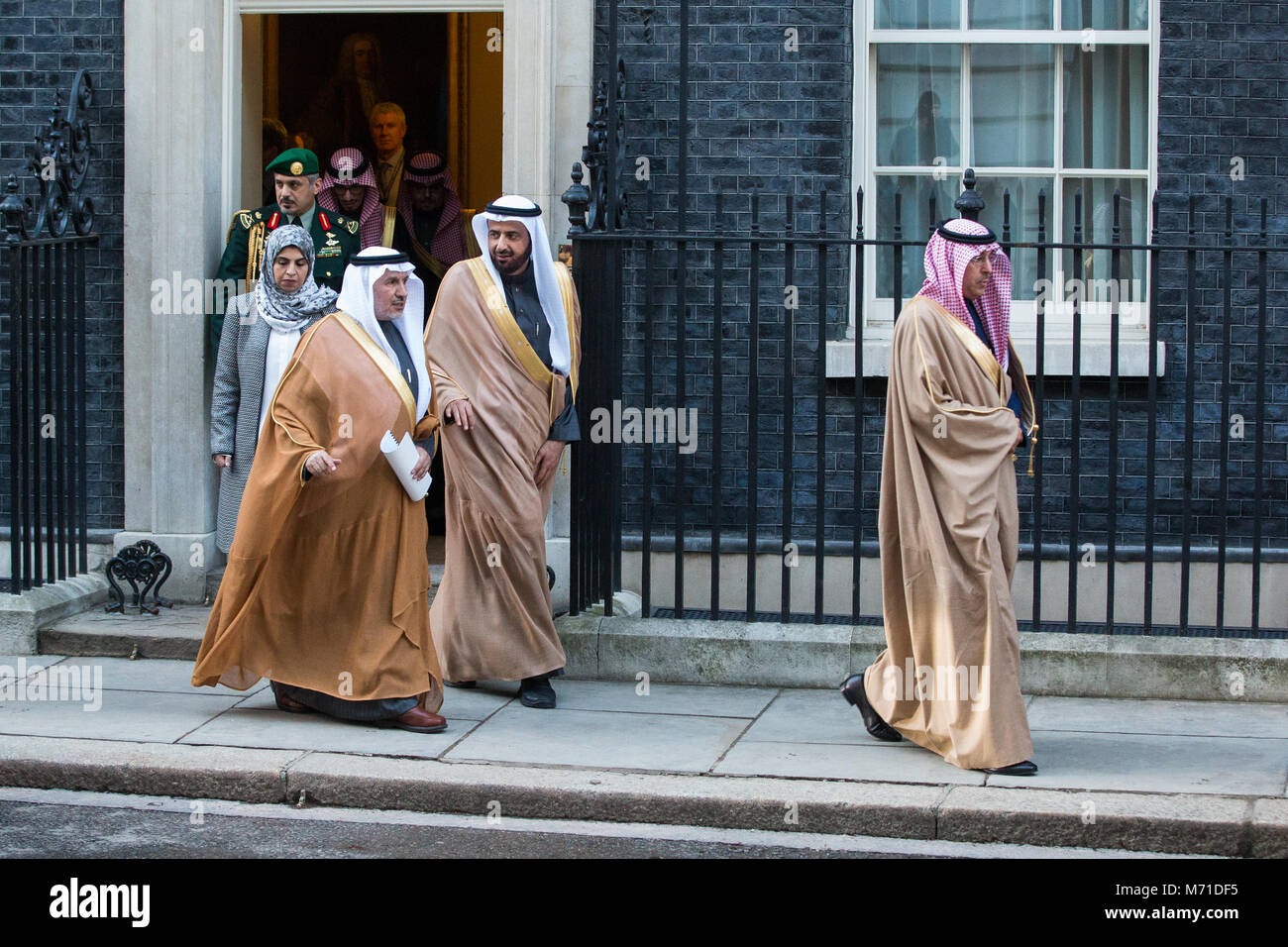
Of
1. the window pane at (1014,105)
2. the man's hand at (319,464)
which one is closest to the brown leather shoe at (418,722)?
the man's hand at (319,464)

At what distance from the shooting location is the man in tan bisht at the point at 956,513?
6.23 meters

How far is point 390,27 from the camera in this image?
1102 cm

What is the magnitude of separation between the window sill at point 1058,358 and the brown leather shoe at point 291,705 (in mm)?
3151

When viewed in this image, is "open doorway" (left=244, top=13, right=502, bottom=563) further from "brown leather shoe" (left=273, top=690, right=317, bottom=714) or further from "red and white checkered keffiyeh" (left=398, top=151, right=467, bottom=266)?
"brown leather shoe" (left=273, top=690, right=317, bottom=714)

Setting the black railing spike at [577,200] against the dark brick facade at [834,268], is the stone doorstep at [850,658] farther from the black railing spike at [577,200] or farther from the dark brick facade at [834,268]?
the black railing spike at [577,200]

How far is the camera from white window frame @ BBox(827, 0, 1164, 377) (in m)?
8.59

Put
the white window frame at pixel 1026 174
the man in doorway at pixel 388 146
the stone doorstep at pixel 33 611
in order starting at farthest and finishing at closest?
the man in doorway at pixel 388 146, the white window frame at pixel 1026 174, the stone doorstep at pixel 33 611

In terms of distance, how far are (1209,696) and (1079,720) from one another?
695 millimetres

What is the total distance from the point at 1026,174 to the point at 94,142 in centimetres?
478

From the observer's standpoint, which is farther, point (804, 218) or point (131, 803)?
point (804, 218)

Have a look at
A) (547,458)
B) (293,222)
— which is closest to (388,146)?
(293,222)

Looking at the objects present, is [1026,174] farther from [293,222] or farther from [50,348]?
[50,348]
